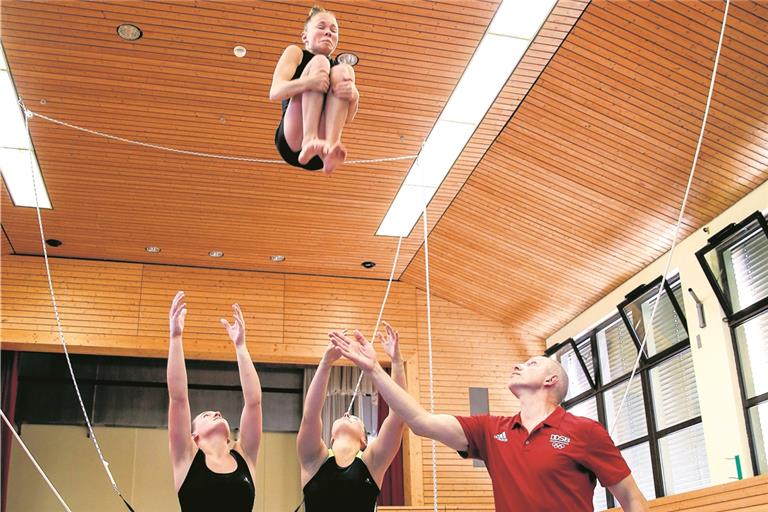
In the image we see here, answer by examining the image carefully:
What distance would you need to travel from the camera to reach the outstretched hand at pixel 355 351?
248 cm

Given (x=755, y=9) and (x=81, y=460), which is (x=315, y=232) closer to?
(x=81, y=460)

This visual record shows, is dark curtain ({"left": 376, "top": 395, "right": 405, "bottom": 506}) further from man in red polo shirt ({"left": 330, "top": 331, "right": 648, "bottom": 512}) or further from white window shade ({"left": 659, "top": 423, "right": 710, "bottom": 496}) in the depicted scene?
man in red polo shirt ({"left": 330, "top": 331, "right": 648, "bottom": 512})

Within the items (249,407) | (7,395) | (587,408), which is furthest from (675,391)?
(7,395)

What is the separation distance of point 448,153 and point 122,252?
148 inches

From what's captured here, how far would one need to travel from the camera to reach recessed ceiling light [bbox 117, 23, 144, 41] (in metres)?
5.40

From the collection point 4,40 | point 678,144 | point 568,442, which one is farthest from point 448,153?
point 568,442

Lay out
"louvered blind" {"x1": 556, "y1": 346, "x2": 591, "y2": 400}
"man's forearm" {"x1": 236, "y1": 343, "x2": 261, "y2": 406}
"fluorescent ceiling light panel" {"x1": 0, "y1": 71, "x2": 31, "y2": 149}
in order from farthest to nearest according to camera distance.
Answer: "louvered blind" {"x1": 556, "y1": 346, "x2": 591, "y2": 400}
"fluorescent ceiling light panel" {"x1": 0, "y1": 71, "x2": 31, "y2": 149}
"man's forearm" {"x1": 236, "y1": 343, "x2": 261, "y2": 406}

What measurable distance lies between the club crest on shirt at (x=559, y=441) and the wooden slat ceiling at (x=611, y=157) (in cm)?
356

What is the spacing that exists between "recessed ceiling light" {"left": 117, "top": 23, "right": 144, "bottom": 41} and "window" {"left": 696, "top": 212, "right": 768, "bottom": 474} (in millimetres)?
4579

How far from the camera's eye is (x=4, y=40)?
18.2ft

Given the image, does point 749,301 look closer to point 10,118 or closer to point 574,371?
point 574,371

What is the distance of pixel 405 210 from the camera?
315 inches

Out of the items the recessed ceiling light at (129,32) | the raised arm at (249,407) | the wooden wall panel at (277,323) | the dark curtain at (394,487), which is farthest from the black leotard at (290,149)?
the dark curtain at (394,487)

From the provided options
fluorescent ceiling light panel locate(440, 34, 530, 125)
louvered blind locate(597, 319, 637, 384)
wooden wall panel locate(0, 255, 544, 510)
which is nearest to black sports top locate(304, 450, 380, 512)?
fluorescent ceiling light panel locate(440, 34, 530, 125)
